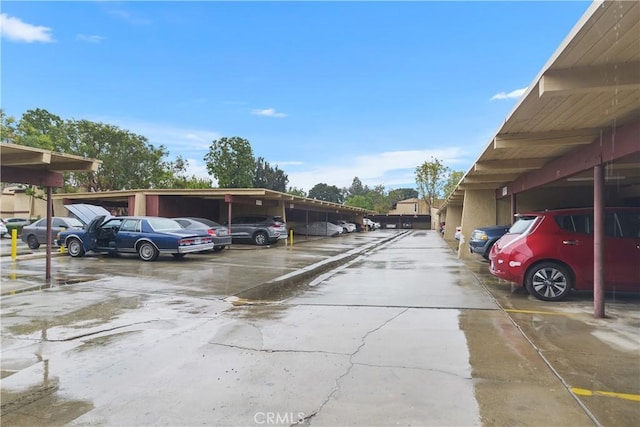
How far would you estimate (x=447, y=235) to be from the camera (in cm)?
2712

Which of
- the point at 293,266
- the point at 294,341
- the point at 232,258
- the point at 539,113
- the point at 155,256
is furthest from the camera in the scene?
the point at 232,258

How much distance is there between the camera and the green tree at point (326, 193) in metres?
105

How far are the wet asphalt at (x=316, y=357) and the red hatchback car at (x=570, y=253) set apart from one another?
0.34m

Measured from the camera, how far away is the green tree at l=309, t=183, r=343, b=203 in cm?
10506

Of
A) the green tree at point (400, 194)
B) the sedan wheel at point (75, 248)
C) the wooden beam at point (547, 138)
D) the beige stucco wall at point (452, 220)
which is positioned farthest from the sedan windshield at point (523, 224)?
the green tree at point (400, 194)

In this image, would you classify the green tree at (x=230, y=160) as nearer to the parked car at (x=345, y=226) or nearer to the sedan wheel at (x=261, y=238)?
the parked car at (x=345, y=226)

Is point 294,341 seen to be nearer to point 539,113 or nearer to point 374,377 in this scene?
point 374,377

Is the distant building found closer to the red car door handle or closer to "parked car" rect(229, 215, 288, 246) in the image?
"parked car" rect(229, 215, 288, 246)

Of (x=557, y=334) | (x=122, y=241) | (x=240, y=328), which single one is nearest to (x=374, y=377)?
(x=240, y=328)

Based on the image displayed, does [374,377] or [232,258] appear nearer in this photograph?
[374,377]

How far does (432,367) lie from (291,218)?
107ft

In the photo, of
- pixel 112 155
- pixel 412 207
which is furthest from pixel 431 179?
pixel 112 155

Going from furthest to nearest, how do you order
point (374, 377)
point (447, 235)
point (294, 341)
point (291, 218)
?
point (291, 218), point (447, 235), point (294, 341), point (374, 377)

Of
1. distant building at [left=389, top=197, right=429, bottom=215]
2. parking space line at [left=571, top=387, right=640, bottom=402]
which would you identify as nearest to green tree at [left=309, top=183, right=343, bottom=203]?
distant building at [left=389, top=197, right=429, bottom=215]
